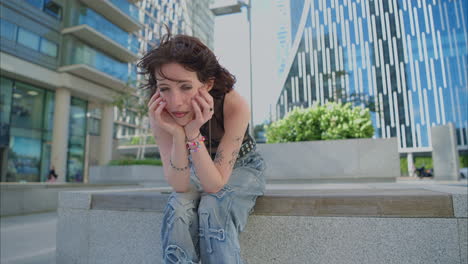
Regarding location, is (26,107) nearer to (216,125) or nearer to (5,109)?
(5,109)

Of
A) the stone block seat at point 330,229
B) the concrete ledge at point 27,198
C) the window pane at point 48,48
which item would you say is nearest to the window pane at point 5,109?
the window pane at point 48,48

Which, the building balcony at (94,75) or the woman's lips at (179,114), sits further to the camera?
the building balcony at (94,75)

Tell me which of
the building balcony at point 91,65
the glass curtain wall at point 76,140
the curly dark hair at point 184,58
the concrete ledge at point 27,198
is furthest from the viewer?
the glass curtain wall at point 76,140

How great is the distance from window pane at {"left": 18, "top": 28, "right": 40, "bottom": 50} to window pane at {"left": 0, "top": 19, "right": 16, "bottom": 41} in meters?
0.35

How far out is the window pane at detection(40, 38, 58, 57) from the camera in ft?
49.6

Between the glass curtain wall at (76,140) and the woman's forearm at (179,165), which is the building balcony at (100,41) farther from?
the woman's forearm at (179,165)

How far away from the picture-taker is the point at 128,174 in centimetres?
1192

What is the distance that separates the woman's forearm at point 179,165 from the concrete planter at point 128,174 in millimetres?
11190

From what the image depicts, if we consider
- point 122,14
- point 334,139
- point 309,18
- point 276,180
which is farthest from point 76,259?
point 122,14

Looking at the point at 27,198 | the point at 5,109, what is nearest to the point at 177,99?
the point at 27,198

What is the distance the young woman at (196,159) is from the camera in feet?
3.99

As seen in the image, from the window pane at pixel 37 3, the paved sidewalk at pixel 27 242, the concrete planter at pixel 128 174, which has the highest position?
the window pane at pixel 37 3

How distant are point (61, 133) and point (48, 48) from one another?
4.81 metres

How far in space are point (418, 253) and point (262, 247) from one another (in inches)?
31.1
